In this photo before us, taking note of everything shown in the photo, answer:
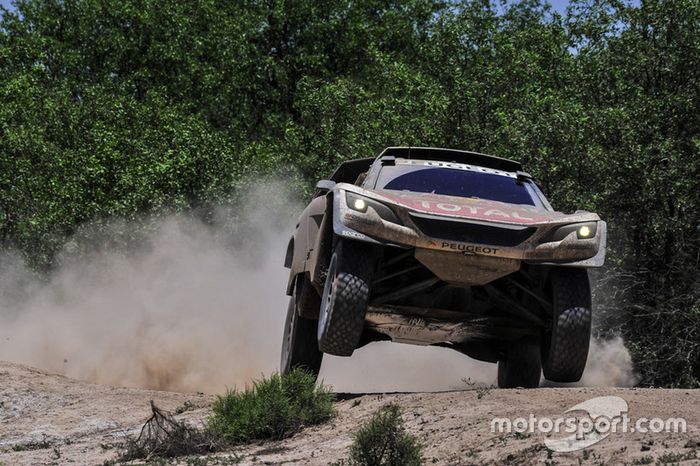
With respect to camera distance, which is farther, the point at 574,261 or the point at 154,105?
the point at 154,105

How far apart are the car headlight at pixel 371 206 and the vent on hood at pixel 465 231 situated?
17 cm

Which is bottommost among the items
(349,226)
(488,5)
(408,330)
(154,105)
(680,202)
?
(408,330)

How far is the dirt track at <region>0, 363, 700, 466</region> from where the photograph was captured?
6625 mm

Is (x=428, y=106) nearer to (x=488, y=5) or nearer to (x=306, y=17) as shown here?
(x=488, y=5)

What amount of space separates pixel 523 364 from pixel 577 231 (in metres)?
1.99

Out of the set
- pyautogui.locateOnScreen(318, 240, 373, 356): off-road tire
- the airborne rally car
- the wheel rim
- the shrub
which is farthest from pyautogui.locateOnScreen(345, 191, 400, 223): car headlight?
the shrub

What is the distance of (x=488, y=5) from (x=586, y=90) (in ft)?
39.8

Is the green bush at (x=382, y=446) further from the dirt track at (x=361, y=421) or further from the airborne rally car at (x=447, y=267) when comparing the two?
the airborne rally car at (x=447, y=267)

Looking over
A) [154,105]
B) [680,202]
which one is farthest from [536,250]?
[154,105]

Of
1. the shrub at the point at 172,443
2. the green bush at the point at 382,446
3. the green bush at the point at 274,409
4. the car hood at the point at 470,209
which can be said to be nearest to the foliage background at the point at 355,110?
the car hood at the point at 470,209

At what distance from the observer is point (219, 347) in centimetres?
1806

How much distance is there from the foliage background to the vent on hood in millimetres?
9501

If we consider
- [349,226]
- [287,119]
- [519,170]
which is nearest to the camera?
[349,226]

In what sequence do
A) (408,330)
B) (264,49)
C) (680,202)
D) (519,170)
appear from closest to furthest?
(408,330) → (519,170) → (680,202) → (264,49)
